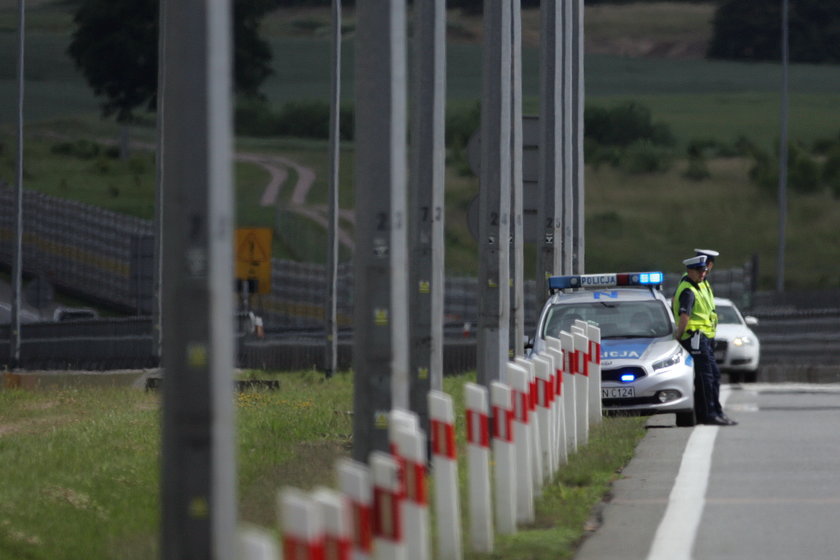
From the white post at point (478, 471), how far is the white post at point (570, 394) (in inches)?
228

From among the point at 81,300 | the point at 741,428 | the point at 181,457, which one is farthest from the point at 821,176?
the point at 181,457

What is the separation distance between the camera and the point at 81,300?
228 ft

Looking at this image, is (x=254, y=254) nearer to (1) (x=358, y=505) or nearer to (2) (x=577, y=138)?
(2) (x=577, y=138)

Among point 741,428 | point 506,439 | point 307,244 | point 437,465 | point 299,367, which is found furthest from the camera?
point 307,244

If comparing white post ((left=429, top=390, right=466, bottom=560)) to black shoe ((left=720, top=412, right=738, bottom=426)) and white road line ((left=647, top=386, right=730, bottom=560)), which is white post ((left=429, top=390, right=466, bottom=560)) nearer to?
white road line ((left=647, top=386, right=730, bottom=560))

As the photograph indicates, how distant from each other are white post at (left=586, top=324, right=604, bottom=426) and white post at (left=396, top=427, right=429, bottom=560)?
10282 millimetres

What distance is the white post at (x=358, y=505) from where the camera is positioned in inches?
316

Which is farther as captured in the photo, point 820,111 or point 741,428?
point 820,111

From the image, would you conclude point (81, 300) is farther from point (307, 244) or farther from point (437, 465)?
point (437, 465)

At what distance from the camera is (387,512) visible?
8.68 metres

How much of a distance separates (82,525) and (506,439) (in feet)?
11.1

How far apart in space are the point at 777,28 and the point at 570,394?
106 meters

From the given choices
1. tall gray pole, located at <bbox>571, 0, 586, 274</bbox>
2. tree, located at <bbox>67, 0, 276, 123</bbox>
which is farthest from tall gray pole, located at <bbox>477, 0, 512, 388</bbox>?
tree, located at <bbox>67, 0, 276, 123</bbox>

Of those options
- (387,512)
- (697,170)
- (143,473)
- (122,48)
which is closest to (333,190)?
(143,473)
